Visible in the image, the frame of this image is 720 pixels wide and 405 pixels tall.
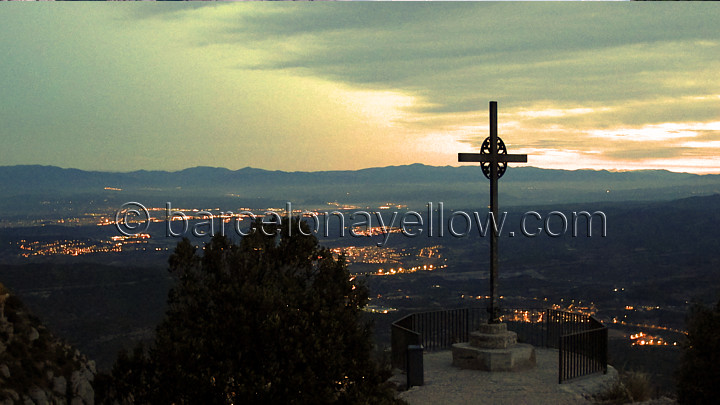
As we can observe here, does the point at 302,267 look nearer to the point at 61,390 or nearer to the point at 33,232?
the point at 61,390

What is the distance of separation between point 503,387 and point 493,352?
1.42m

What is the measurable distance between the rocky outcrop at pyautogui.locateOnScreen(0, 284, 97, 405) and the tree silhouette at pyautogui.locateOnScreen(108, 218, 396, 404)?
80cm

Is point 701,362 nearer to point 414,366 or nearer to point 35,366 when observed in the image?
point 414,366

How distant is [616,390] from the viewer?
14180 mm

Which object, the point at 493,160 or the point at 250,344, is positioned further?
the point at 493,160

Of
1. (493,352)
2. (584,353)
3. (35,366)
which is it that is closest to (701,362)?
(584,353)

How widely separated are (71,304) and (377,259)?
67.5 metres

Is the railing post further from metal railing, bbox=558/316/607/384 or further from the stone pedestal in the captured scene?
metal railing, bbox=558/316/607/384

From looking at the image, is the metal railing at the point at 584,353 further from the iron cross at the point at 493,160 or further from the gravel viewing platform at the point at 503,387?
the iron cross at the point at 493,160

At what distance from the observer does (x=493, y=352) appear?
53.2 feet

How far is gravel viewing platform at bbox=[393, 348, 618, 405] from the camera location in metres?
14.1

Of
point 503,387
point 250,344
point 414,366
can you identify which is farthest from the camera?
point 414,366

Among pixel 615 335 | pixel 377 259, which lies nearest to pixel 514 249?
pixel 377 259

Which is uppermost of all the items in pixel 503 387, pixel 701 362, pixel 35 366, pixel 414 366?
pixel 35 366
